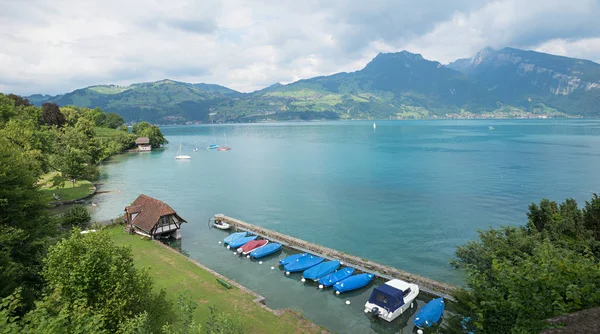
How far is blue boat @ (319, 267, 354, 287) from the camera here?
107 feet

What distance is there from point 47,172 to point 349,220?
73872 mm

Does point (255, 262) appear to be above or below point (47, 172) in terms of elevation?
below

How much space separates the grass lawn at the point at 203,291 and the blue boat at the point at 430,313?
8.96 meters

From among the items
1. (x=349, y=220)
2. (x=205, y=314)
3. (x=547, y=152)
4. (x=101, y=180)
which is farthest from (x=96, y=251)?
(x=547, y=152)

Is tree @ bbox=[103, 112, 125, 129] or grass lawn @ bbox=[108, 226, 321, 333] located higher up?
tree @ bbox=[103, 112, 125, 129]

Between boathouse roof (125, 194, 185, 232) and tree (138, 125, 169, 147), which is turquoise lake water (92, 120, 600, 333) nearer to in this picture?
boathouse roof (125, 194, 185, 232)

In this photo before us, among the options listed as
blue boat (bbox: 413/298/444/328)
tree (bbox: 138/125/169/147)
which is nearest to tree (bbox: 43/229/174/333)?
blue boat (bbox: 413/298/444/328)

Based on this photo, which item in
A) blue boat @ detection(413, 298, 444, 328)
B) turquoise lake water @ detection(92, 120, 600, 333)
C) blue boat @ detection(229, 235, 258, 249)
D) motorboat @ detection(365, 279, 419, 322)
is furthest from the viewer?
blue boat @ detection(229, 235, 258, 249)

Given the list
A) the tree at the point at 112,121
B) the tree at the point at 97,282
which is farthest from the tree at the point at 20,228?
the tree at the point at 112,121

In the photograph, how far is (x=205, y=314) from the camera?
2456cm

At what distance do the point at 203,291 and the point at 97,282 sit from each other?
46.7 ft

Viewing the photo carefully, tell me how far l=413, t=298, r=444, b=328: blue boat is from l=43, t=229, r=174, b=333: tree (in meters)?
20.0

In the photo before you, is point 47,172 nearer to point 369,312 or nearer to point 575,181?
point 369,312

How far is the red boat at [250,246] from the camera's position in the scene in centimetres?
4069
